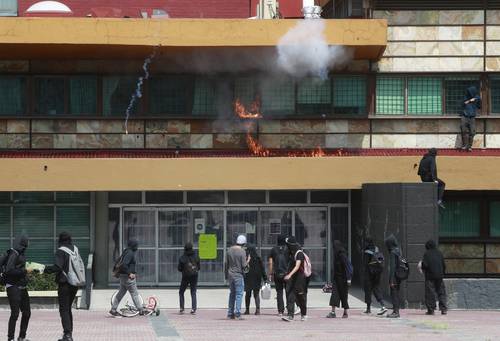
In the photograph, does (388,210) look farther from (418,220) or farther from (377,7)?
(377,7)

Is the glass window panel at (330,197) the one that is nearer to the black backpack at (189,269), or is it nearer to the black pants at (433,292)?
the black pants at (433,292)

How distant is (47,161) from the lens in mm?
29000

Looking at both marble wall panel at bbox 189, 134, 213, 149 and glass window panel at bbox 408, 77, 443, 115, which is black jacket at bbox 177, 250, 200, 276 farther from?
glass window panel at bbox 408, 77, 443, 115

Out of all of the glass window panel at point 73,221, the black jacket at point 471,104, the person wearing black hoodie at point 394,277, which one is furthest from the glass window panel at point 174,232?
the person wearing black hoodie at point 394,277

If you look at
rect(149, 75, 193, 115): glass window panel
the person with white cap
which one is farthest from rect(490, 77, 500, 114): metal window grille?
the person with white cap

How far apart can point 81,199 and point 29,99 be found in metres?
3.06

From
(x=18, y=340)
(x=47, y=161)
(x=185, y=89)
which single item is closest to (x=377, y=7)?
(x=185, y=89)

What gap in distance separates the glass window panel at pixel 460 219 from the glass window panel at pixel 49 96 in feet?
35.1

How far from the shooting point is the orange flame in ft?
102

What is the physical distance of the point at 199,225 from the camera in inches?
1232

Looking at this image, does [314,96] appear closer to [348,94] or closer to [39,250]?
[348,94]

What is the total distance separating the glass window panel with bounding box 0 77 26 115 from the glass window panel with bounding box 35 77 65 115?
38 centimetres

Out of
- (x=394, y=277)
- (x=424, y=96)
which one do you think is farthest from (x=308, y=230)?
(x=394, y=277)

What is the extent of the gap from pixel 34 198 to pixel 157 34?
228 inches
